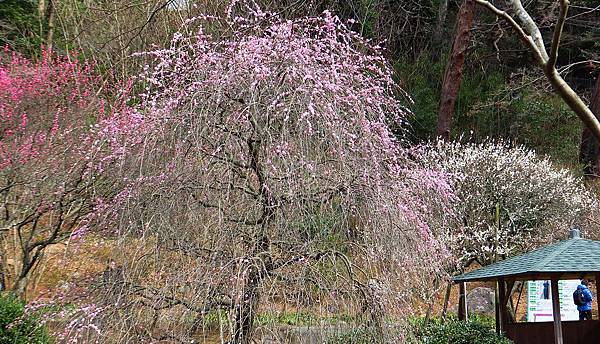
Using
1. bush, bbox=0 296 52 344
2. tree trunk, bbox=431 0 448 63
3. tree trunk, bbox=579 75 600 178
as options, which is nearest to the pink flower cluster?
bush, bbox=0 296 52 344

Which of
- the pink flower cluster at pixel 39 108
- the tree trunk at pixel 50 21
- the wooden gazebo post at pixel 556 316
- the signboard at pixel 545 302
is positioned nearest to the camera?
the wooden gazebo post at pixel 556 316

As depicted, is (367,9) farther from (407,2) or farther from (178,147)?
(178,147)

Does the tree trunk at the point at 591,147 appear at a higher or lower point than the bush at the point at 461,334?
higher

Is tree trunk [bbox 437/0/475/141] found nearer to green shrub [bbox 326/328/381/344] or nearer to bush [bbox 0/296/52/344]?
bush [bbox 0/296/52/344]

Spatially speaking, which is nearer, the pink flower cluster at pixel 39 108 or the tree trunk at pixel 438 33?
the pink flower cluster at pixel 39 108

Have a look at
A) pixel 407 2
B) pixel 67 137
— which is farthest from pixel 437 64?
pixel 67 137

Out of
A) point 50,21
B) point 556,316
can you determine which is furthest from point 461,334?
point 50,21

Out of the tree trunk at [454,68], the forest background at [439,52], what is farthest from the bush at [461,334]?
the tree trunk at [454,68]

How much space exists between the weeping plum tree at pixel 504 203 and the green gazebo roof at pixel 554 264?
226 cm

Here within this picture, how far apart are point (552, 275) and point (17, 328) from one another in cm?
501

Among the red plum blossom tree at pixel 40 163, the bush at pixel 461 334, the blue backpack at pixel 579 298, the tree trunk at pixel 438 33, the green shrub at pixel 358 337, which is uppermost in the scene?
the tree trunk at pixel 438 33

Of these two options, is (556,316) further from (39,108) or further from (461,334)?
(39,108)

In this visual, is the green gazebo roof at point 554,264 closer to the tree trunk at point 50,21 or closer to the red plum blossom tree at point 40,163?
the red plum blossom tree at point 40,163

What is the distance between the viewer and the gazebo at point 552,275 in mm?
6285
